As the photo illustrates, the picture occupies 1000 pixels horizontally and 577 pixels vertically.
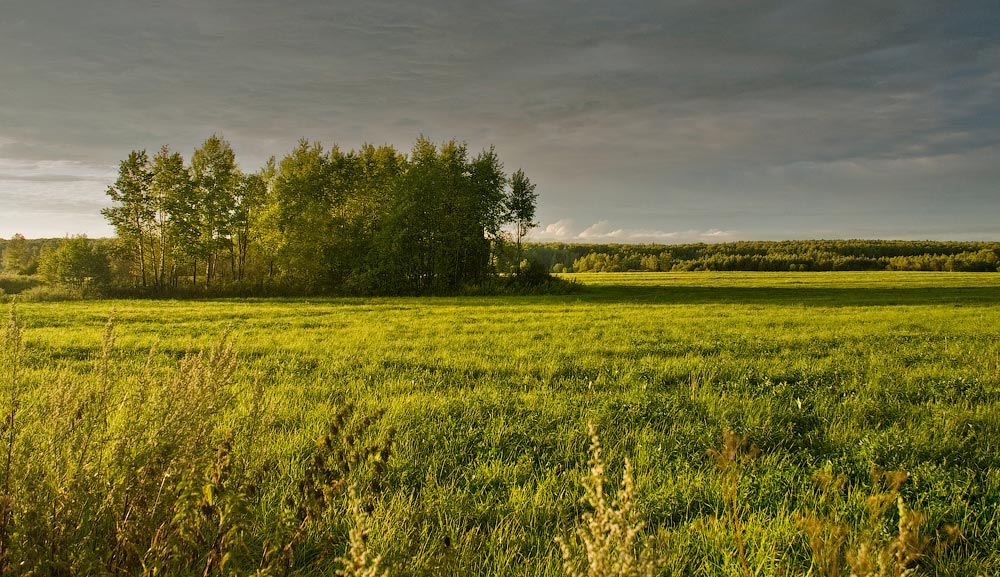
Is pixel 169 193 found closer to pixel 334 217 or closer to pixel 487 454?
pixel 334 217

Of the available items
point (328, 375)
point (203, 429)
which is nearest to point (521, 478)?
point (203, 429)

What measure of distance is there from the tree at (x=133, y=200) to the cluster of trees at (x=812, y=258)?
60811 millimetres

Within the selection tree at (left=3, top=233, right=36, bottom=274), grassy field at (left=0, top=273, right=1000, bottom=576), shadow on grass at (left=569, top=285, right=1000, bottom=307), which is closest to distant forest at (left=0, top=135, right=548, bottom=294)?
shadow on grass at (left=569, top=285, right=1000, bottom=307)

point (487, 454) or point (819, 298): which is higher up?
point (819, 298)

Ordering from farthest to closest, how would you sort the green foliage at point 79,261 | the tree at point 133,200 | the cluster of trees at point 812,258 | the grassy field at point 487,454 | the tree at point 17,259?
the cluster of trees at point 812,258 → the tree at point 17,259 → the green foliage at point 79,261 → the tree at point 133,200 → the grassy field at point 487,454

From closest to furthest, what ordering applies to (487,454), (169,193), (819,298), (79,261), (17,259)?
(487,454), (819,298), (169,193), (79,261), (17,259)

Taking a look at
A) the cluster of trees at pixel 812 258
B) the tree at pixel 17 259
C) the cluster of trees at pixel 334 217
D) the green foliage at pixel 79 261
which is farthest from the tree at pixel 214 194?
the tree at pixel 17 259

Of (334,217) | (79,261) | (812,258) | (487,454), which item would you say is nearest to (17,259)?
(79,261)

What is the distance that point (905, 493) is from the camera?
172 inches

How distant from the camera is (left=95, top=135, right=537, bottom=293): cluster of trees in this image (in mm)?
38781

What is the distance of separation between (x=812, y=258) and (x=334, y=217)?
4673 inches

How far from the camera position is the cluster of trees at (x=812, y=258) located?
4045 inches

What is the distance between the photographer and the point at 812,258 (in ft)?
380

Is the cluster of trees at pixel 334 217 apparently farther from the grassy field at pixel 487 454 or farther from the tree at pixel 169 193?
the grassy field at pixel 487 454
